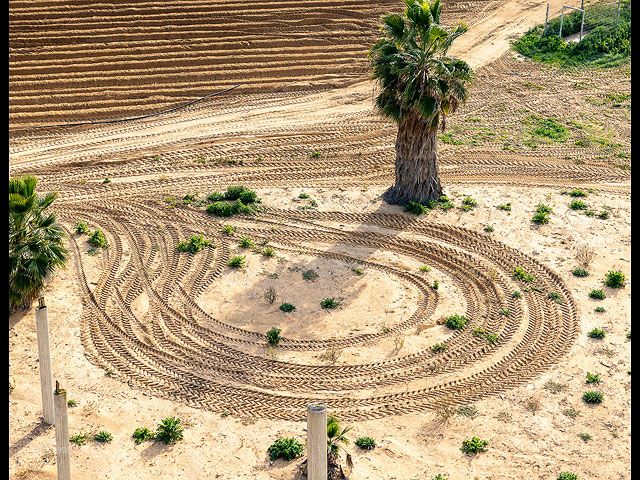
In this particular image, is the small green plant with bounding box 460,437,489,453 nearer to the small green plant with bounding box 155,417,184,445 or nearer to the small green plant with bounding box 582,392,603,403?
the small green plant with bounding box 582,392,603,403

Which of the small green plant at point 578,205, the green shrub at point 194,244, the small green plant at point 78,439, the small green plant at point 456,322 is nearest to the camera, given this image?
the small green plant at point 78,439

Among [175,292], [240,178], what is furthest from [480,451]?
[240,178]

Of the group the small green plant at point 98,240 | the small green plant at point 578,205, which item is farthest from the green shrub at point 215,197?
the small green plant at point 578,205

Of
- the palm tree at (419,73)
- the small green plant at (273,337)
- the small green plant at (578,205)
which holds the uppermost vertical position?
the palm tree at (419,73)

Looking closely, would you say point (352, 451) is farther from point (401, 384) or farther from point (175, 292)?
point (175, 292)

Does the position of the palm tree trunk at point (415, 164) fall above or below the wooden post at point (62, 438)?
above

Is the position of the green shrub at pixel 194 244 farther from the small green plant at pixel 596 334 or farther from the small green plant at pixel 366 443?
the small green plant at pixel 596 334

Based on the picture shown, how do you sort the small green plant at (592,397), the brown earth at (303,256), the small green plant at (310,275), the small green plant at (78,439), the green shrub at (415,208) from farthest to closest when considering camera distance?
the green shrub at (415,208)
the small green plant at (310,275)
the small green plant at (592,397)
the brown earth at (303,256)
the small green plant at (78,439)
